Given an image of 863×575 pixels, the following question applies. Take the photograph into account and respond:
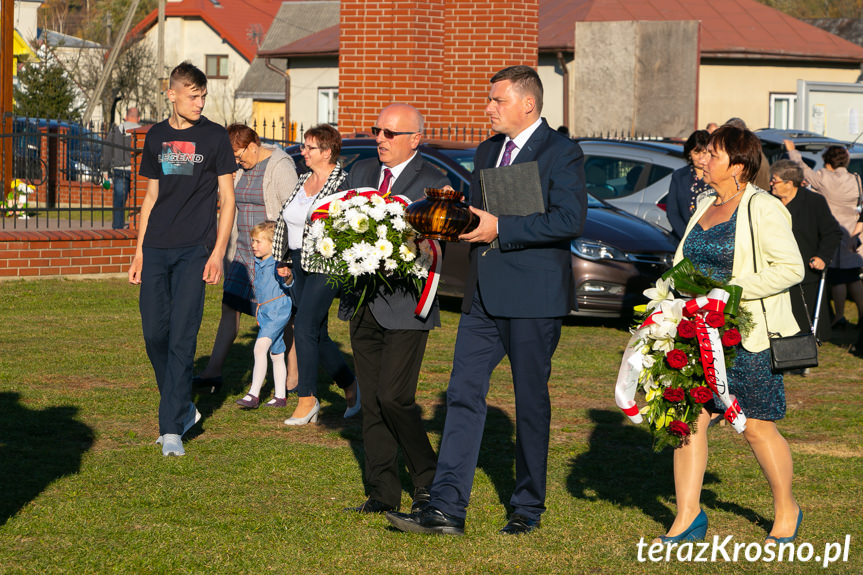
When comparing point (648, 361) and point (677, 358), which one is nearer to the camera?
point (677, 358)

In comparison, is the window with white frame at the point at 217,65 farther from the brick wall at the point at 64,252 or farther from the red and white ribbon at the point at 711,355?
the red and white ribbon at the point at 711,355

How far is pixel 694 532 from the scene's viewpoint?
5.76 metres

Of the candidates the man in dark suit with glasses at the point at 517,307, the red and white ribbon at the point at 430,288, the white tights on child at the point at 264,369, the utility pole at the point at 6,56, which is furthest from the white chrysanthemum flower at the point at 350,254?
the utility pole at the point at 6,56

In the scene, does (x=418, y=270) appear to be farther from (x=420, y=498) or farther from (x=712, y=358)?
(x=712, y=358)

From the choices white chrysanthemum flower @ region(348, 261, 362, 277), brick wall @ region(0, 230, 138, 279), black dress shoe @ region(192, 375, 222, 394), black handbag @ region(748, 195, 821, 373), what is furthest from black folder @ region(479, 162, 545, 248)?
brick wall @ region(0, 230, 138, 279)

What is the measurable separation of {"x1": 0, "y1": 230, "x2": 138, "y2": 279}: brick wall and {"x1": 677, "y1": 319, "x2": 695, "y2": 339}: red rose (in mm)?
11463

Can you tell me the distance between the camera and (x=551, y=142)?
5.72 metres

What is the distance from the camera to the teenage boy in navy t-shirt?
713cm

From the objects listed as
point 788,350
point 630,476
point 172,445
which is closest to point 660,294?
point 788,350

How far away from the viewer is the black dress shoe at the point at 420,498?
604 centimetres

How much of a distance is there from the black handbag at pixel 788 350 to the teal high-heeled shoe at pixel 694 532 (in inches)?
31.7

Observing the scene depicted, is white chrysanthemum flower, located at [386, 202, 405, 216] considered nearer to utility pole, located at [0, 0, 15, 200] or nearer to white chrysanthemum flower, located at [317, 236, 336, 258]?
white chrysanthemum flower, located at [317, 236, 336, 258]

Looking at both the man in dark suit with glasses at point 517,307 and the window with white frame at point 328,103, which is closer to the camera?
the man in dark suit with glasses at point 517,307

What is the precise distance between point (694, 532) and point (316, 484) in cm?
Result: 217
